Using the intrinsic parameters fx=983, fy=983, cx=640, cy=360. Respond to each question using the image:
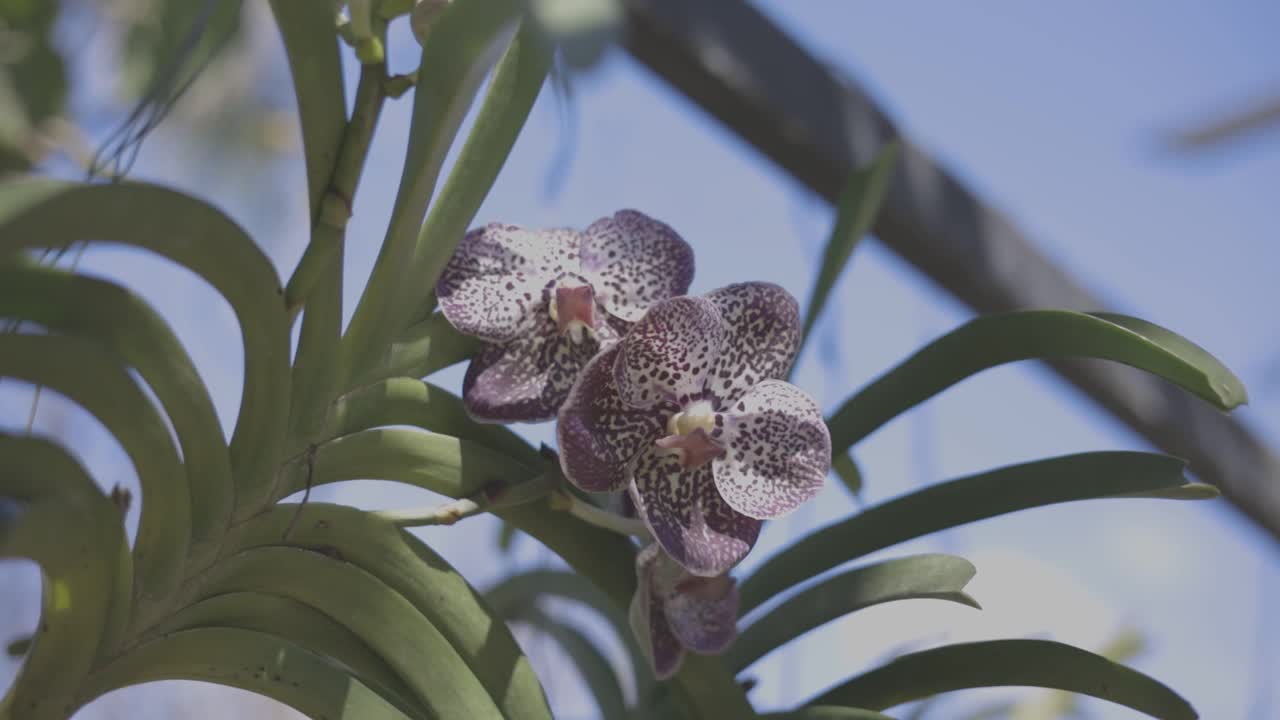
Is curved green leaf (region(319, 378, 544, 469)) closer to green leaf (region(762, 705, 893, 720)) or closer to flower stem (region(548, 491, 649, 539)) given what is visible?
flower stem (region(548, 491, 649, 539))

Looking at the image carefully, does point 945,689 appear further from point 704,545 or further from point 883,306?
point 883,306

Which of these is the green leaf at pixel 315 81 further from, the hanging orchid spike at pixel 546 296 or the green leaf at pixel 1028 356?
the green leaf at pixel 1028 356

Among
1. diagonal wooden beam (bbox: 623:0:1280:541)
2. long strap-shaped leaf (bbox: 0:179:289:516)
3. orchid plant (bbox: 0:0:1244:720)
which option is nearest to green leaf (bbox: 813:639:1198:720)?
orchid plant (bbox: 0:0:1244:720)

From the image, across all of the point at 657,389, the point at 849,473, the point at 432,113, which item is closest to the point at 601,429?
the point at 657,389

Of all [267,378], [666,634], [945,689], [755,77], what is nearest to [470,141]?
[267,378]

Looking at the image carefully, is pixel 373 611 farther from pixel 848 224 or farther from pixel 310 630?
pixel 848 224

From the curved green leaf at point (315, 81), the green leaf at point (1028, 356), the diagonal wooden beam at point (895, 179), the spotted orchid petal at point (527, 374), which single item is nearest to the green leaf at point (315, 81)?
the curved green leaf at point (315, 81)
